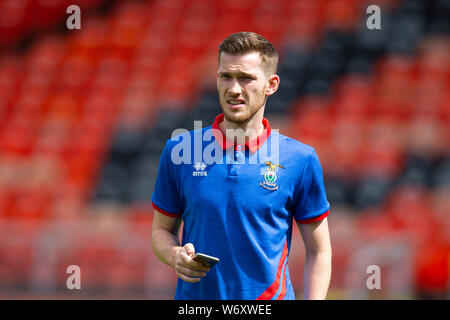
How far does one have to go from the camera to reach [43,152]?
326 inches

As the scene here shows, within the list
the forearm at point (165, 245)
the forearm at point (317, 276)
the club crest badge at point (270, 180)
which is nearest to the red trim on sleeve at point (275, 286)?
the forearm at point (317, 276)

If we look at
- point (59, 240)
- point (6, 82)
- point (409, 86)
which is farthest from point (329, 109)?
point (6, 82)

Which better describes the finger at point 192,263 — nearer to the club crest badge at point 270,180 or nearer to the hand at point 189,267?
the hand at point 189,267

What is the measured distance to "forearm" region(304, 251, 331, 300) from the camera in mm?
2305

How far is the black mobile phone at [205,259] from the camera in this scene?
1.97 meters

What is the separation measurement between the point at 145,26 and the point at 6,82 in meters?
2.40

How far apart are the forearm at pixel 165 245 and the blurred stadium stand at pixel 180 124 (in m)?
3.32

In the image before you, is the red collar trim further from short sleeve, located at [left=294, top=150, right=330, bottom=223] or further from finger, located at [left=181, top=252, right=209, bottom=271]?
finger, located at [left=181, top=252, right=209, bottom=271]

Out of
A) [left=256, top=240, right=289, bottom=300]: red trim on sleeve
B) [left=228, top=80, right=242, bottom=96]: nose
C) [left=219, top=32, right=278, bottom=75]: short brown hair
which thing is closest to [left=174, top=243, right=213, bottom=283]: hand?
[left=256, top=240, right=289, bottom=300]: red trim on sleeve

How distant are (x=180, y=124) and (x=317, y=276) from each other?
6380 millimetres

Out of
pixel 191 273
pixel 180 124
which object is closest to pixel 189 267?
pixel 191 273

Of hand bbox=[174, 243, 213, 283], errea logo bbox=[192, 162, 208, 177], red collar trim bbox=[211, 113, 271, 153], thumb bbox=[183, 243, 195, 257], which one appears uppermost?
red collar trim bbox=[211, 113, 271, 153]

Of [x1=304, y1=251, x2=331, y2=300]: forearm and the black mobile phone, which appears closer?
the black mobile phone
